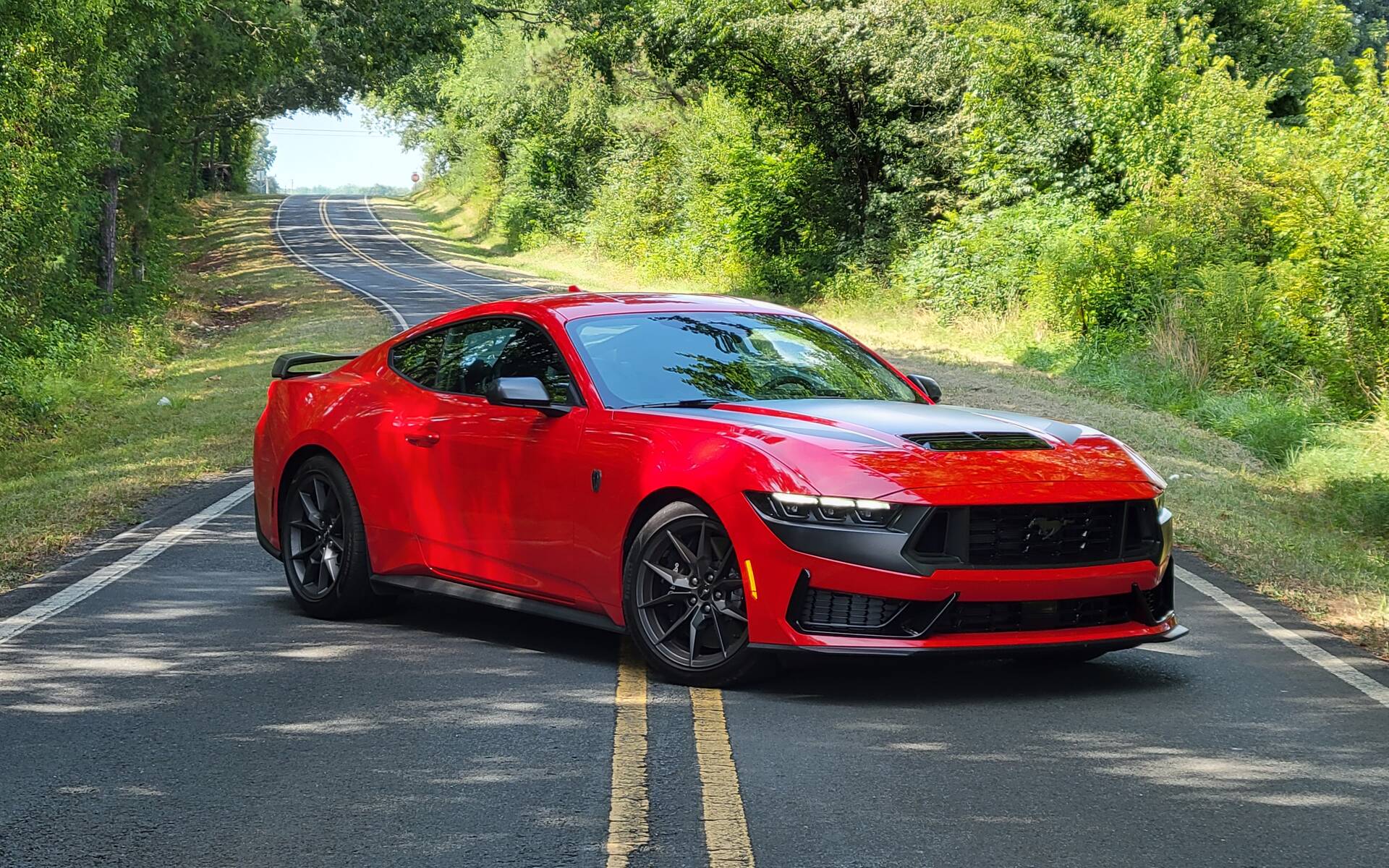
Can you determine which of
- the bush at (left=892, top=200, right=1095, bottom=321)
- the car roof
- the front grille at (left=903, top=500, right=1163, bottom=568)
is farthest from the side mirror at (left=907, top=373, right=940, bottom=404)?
the bush at (left=892, top=200, right=1095, bottom=321)

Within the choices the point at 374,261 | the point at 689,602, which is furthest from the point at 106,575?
the point at 374,261

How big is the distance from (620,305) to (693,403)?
90 cm

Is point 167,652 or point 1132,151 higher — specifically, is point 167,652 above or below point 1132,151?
below

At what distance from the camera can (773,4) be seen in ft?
109

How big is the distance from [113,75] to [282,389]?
62.4 ft

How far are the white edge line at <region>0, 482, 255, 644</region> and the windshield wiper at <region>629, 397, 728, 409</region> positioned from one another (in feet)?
10.6

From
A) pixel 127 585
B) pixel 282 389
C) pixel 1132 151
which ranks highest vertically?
pixel 1132 151

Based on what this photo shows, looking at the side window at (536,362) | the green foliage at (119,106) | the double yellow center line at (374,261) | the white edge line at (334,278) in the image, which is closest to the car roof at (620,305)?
the side window at (536,362)

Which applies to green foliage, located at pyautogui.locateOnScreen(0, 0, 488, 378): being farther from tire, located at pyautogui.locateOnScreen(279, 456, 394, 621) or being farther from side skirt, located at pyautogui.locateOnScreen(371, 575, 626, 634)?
side skirt, located at pyautogui.locateOnScreen(371, 575, 626, 634)

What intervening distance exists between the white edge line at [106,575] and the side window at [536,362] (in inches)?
104

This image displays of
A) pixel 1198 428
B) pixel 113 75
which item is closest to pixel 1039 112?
pixel 1198 428

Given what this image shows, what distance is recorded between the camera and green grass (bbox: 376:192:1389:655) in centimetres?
903

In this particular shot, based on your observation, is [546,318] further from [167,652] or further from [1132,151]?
[1132,151]

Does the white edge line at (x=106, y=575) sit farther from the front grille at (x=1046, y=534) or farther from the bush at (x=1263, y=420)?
the bush at (x=1263, y=420)
